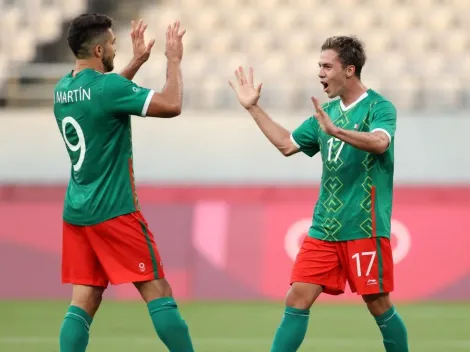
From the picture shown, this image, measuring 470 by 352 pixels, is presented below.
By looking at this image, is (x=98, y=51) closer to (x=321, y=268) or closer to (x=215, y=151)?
(x=321, y=268)

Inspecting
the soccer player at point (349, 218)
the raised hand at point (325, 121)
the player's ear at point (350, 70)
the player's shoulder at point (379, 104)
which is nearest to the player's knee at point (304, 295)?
the soccer player at point (349, 218)

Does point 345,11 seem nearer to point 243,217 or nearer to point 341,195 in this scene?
point 243,217

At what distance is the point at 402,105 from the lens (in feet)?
47.4

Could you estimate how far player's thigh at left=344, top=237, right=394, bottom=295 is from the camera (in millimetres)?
6090

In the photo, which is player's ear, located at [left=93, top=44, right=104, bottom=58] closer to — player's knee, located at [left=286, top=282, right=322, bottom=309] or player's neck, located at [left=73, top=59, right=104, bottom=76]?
player's neck, located at [left=73, top=59, right=104, bottom=76]

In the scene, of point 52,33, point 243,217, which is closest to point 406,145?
point 243,217

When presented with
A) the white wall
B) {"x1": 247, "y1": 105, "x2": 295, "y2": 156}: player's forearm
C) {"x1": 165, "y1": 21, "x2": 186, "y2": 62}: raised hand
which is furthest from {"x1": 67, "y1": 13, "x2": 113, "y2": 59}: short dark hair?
the white wall

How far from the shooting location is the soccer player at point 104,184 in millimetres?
5770

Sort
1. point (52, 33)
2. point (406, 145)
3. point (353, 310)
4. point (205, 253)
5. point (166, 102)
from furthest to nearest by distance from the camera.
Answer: point (52, 33) < point (406, 145) < point (205, 253) < point (353, 310) < point (166, 102)

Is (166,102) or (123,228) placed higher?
(166,102)

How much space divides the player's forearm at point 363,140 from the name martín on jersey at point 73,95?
1.31 m

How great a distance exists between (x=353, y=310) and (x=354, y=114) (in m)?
4.63

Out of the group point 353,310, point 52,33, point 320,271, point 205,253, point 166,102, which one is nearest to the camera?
point 166,102

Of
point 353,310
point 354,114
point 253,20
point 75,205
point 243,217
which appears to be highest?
point 253,20
